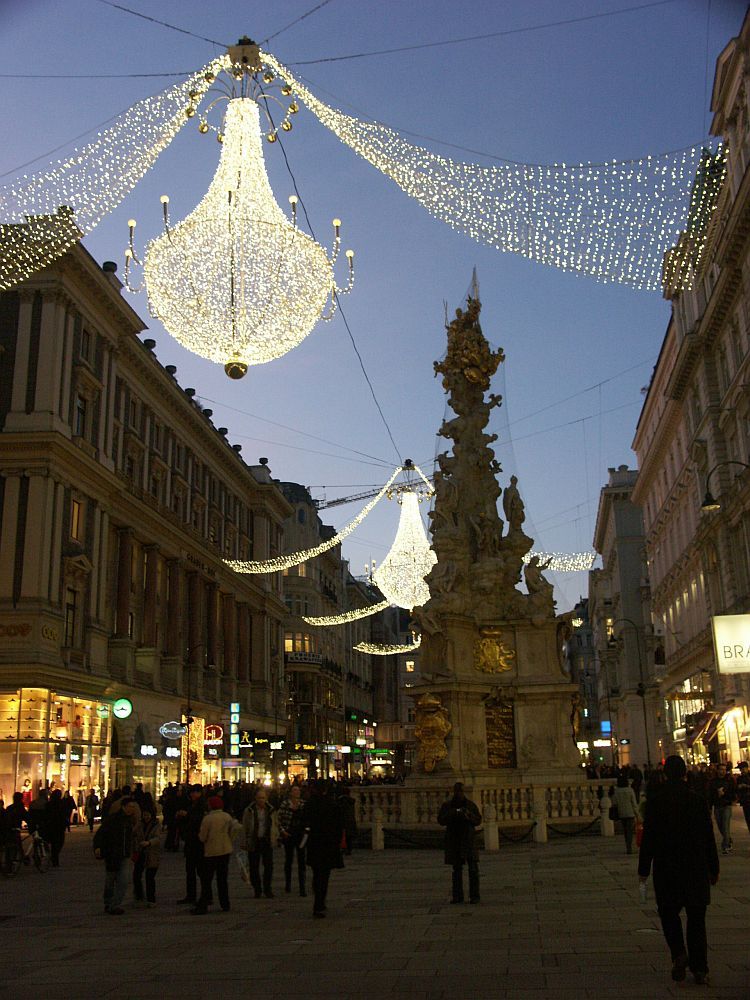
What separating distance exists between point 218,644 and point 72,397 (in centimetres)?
2473

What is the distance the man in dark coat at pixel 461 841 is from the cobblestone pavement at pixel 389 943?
36cm

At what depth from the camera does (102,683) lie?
42281 mm

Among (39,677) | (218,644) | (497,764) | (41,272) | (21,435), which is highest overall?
(41,272)

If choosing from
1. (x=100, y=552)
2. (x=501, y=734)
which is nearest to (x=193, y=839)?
(x=501, y=734)

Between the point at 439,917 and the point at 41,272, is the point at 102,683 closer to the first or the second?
the point at 41,272

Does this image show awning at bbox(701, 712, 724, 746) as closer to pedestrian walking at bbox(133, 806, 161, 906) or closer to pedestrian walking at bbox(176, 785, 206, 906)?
pedestrian walking at bbox(176, 785, 206, 906)

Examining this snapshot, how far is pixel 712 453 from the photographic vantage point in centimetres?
4625

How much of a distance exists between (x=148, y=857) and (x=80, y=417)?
3055cm

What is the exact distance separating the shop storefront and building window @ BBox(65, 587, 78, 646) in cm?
240

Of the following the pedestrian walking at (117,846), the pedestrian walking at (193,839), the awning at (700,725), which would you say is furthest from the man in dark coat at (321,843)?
the awning at (700,725)

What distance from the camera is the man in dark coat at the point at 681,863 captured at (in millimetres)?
8133

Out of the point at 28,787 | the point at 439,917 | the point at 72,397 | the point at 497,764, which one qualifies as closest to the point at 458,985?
the point at 439,917

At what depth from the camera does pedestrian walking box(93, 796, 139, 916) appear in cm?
1412

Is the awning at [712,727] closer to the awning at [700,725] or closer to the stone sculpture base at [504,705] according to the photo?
the awning at [700,725]
